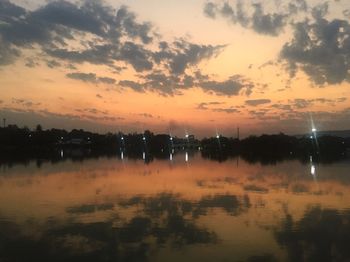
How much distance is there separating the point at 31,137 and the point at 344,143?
9391 centimetres

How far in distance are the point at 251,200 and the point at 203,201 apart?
2.48 meters

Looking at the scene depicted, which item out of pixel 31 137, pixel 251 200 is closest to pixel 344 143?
pixel 31 137

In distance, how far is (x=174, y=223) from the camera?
16.6 m

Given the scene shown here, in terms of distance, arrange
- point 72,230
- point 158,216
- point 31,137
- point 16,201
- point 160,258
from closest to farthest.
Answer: point 160,258 < point 72,230 < point 158,216 < point 16,201 < point 31,137

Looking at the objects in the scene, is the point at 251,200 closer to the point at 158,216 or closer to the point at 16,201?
the point at 158,216

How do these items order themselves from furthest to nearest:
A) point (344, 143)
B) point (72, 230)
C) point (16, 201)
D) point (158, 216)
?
point (344, 143) → point (16, 201) → point (158, 216) → point (72, 230)

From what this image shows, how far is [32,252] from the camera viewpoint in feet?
41.3

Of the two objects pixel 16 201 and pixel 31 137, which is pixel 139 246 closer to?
pixel 16 201

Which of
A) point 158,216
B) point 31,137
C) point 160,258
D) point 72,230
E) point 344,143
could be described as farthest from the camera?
point 31,137

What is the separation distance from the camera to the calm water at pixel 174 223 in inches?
499

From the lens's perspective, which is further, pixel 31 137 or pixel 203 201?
pixel 31 137

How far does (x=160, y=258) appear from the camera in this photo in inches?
480

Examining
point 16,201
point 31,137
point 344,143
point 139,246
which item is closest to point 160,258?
point 139,246

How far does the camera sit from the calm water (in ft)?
41.6
